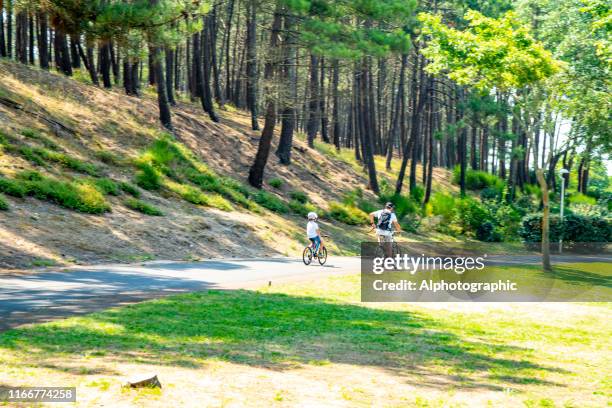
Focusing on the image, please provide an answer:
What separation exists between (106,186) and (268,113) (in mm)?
10998

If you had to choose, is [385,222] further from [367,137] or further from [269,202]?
[367,137]

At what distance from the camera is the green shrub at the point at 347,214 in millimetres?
37062

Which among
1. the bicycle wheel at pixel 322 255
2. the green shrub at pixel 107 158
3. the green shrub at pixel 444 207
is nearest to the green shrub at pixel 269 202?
the green shrub at pixel 107 158

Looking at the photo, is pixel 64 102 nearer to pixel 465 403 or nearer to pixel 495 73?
pixel 495 73

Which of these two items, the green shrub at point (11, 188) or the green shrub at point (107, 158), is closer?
the green shrub at point (11, 188)

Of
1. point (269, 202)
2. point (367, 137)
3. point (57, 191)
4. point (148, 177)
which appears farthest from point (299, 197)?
point (57, 191)

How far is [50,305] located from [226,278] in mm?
7162

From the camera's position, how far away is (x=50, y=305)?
11758 millimetres

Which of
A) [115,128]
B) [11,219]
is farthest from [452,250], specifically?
[11,219]

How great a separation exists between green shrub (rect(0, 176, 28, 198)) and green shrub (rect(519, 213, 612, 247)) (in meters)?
28.2

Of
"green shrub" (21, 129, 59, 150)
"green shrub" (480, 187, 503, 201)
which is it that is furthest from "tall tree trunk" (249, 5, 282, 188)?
"green shrub" (480, 187, 503, 201)

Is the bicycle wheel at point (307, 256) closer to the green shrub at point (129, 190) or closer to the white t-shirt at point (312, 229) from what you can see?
the white t-shirt at point (312, 229)

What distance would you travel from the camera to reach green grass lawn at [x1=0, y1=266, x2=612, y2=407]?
274 inches

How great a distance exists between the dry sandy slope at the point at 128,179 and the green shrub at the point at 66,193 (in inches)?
16.5
